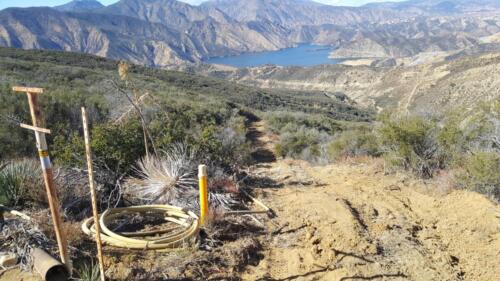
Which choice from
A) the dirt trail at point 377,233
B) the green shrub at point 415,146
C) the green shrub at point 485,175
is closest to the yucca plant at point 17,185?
the dirt trail at point 377,233

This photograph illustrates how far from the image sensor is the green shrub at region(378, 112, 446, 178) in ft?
26.9

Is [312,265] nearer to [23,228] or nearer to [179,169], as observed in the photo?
[179,169]

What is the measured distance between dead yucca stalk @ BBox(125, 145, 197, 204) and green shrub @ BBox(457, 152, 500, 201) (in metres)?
4.73

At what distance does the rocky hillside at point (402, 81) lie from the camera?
165ft

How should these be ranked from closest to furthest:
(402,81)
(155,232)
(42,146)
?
(42,146) → (155,232) → (402,81)

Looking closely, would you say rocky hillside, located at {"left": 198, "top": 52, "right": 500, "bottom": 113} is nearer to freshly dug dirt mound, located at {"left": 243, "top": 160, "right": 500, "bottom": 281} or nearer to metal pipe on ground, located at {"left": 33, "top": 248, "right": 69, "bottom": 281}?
freshly dug dirt mound, located at {"left": 243, "top": 160, "right": 500, "bottom": 281}

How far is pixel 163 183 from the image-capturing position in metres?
6.24

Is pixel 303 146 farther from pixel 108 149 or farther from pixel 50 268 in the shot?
pixel 50 268

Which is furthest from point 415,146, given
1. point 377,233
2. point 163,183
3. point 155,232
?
point 155,232

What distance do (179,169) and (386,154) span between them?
5.00 m

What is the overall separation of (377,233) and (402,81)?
88884mm

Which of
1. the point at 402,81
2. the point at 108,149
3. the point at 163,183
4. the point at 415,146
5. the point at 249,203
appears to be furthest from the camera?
the point at 402,81

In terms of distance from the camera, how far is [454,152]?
8.05m

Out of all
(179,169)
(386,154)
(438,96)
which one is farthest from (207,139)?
(438,96)
